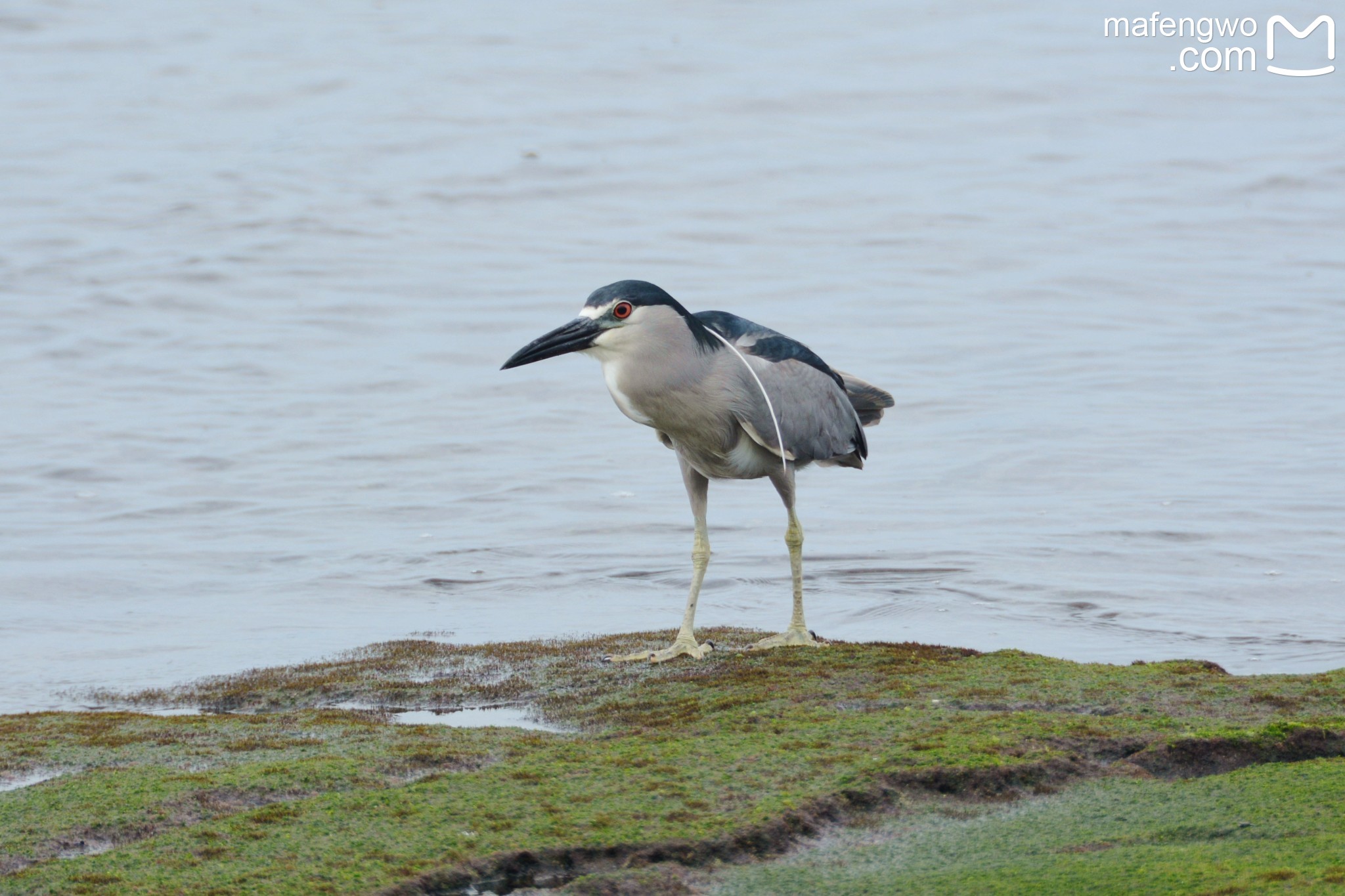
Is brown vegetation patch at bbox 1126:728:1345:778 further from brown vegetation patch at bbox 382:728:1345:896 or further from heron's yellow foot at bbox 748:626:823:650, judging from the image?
heron's yellow foot at bbox 748:626:823:650

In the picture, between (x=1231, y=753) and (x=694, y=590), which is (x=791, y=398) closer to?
(x=694, y=590)

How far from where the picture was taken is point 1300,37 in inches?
1422

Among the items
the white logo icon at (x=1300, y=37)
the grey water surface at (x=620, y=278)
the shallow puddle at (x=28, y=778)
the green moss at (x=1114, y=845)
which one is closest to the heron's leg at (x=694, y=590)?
the grey water surface at (x=620, y=278)

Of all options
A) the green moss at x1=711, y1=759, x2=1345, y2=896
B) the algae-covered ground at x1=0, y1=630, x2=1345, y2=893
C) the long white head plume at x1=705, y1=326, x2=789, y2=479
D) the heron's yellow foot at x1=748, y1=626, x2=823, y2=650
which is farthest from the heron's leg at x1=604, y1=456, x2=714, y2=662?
the green moss at x1=711, y1=759, x2=1345, y2=896

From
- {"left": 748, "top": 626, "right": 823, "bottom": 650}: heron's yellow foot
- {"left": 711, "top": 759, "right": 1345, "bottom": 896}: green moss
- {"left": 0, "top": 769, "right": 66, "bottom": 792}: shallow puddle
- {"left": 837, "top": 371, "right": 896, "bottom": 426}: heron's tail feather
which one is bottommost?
{"left": 748, "top": 626, "right": 823, "bottom": 650}: heron's yellow foot

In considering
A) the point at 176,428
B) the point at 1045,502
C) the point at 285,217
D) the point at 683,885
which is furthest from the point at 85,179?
the point at 683,885

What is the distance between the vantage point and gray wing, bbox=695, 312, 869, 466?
24.8 ft

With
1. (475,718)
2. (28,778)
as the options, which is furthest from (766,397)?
(28,778)

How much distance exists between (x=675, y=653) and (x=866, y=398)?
2158mm

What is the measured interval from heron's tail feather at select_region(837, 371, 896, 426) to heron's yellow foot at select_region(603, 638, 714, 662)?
5.87ft

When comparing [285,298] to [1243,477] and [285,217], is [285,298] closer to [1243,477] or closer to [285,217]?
[285,217]

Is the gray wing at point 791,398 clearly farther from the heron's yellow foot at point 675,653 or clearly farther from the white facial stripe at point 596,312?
the heron's yellow foot at point 675,653

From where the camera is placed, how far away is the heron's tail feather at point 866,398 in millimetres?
8812
